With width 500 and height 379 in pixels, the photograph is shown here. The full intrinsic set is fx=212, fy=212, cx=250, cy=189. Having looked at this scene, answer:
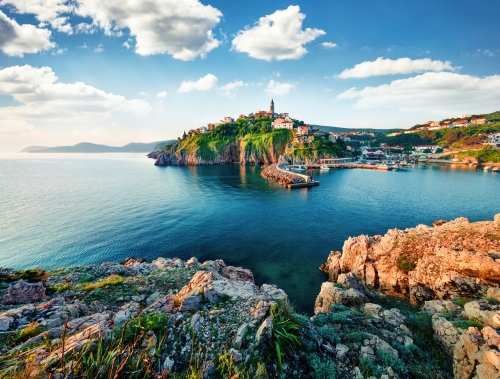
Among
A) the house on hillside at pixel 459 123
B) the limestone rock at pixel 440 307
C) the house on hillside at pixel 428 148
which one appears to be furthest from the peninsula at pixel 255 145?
the house on hillside at pixel 459 123

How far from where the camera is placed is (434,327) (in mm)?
9945

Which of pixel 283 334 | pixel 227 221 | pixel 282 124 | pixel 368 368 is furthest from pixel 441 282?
pixel 282 124

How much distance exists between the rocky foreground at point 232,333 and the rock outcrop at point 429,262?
15 centimetres

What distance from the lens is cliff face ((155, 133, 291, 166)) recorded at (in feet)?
470

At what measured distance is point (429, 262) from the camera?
1761 centimetres

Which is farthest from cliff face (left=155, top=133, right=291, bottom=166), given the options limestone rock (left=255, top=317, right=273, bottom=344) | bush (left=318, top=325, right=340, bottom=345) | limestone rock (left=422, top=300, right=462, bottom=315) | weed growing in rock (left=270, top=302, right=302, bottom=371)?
limestone rock (left=255, top=317, right=273, bottom=344)

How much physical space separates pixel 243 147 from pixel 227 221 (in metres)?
116

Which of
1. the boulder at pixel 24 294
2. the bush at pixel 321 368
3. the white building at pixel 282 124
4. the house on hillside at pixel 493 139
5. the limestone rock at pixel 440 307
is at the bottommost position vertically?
the limestone rock at pixel 440 307

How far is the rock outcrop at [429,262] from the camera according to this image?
1505 cm

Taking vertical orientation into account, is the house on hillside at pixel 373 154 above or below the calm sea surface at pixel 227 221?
above

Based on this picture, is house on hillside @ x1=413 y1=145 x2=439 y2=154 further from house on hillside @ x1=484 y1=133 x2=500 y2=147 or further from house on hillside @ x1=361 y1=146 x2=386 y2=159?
house on hillside @ x1=361 y1=146 x2=386 y2=159

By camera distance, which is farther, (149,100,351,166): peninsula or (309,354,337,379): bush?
(149,100,351,166): peninsula

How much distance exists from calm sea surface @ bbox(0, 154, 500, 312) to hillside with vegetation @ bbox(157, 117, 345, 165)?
6932 centimetres

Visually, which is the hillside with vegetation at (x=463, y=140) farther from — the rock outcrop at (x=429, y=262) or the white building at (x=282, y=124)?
the rock outcrop at (x=429, y=262)
